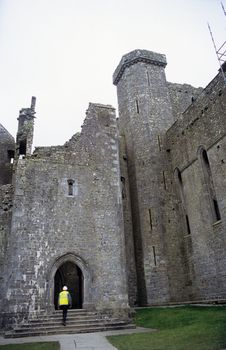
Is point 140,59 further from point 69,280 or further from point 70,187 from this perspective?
point 69,280

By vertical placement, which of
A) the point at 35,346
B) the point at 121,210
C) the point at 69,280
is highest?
the point at 121,210

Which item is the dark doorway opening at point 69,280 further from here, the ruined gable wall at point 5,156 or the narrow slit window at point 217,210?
the narrow slit window at point 217,210

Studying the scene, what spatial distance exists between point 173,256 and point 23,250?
847cm

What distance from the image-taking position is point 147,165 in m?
19.9

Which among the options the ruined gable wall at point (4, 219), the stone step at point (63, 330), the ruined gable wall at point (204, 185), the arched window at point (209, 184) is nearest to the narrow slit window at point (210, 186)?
the arched window at point (209, 184)

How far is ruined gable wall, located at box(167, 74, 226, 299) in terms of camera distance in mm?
15219

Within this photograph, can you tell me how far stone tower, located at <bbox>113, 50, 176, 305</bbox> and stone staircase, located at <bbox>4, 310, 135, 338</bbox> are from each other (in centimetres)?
480

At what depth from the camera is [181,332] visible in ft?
30.2

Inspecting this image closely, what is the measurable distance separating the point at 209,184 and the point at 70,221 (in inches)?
294

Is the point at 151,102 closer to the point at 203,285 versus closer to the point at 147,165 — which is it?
the point at 147,165

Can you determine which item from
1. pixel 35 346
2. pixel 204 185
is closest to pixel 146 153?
pixel 204 185

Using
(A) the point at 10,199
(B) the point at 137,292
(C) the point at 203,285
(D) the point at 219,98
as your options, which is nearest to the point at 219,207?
(C) the point at 203,285

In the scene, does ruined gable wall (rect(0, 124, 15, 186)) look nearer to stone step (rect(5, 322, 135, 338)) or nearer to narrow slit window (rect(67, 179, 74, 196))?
narrow slit window (rect(67, 179, 74, 196))

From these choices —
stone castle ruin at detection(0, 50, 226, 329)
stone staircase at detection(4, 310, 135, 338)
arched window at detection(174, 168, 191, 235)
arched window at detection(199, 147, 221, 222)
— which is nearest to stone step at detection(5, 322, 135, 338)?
stone staircase at detection(4, 310, 135, 338)
